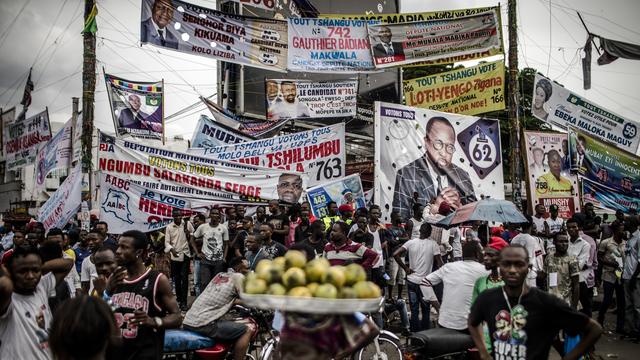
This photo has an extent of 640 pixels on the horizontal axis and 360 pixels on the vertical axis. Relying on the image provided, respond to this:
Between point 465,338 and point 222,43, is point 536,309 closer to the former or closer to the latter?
point 465,338

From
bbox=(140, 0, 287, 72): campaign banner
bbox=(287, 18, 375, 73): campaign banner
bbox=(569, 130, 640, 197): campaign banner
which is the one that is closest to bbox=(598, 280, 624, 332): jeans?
bbox=(569, 130, 640, 197): campaign banner

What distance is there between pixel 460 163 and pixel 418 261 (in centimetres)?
708

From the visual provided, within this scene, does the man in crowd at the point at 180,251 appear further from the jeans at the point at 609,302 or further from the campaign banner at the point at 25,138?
the jeans at the point at 609,302

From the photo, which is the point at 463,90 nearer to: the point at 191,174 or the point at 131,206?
the point at 191,174

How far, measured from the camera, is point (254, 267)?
8.22 metres

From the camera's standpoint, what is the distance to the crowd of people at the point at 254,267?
346 centimetres

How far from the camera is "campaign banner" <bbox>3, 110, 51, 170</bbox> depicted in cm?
1258

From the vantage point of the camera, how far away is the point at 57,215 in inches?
381

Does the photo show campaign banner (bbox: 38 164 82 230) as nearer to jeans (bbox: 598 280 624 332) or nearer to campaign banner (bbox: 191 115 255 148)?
campaign banner (bbox: 191 115 255 148)

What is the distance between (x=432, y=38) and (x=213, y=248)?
8.17 meters

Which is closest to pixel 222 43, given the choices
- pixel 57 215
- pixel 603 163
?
pixel 57 215

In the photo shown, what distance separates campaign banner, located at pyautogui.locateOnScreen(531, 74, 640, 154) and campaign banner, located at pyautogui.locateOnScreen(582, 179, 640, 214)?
1.42m

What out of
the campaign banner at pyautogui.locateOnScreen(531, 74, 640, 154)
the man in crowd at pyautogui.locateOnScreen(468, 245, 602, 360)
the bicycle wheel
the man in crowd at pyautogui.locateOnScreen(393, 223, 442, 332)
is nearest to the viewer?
the man in crowd at pyautogui.locateOnScreen(468, 245, 602, 360)

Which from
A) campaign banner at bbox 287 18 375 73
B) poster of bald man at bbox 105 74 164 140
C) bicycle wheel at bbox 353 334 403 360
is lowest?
bicycle wheel at bbox 353 334 403 360
